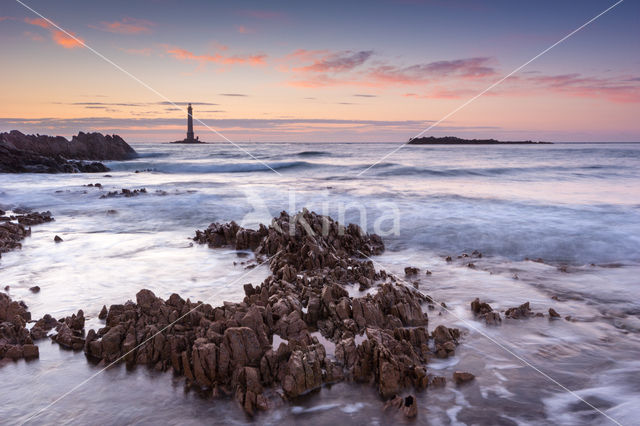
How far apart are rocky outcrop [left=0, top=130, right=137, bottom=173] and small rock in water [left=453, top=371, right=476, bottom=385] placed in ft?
106

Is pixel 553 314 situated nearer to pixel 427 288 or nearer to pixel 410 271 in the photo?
pixel 427 288

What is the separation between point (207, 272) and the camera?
7160 mm

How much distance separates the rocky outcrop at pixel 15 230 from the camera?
850cm

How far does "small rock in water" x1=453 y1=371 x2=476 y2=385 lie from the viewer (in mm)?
3777

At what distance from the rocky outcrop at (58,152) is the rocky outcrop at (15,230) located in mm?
20008

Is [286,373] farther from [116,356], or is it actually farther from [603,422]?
[603,422]

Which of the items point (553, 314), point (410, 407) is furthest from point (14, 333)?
point (553, 314)

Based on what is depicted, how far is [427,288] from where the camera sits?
20.8 ft

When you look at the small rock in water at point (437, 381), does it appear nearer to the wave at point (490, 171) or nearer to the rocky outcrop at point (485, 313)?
the rocky outcrop at point (485, 313)

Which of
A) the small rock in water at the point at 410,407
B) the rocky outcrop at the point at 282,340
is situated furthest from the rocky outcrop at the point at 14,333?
the small rock in water at the point at 410,407

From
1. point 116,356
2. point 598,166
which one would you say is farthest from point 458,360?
point 598,166

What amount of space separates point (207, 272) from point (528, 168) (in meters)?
30.9

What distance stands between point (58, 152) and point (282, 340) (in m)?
49.1

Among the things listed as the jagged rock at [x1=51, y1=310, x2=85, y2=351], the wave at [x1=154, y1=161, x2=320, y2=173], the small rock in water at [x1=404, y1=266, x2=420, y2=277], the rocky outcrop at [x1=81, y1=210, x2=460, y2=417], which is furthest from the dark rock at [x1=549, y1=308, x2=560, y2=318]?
the wave at [x1=154, y1=161, x2=320, y2=173]
